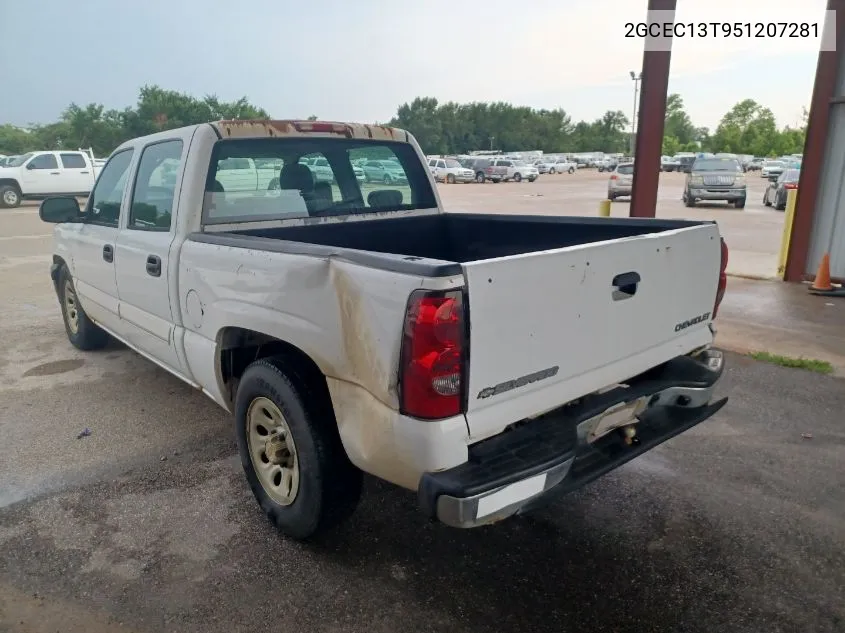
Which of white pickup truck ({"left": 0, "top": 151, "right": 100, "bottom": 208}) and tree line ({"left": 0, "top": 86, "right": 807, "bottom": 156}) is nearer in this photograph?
white pickup truck ({"left": 0, "top": 151, "right": 100, "bottom": 208})

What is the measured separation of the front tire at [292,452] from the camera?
257 cm

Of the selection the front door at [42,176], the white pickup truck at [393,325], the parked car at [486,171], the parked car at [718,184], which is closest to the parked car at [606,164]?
the parked car at [486,171]

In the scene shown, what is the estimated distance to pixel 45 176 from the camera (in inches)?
869

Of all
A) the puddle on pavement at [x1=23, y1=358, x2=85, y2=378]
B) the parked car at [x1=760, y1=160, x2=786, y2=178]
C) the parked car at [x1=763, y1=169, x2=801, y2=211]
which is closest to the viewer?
the puddle on pavement at [x1=23, y1=358, x2=85, y2=378]

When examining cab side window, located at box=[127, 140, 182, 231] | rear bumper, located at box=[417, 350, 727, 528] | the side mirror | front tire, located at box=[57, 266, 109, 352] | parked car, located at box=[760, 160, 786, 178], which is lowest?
parked car, located at box=[760, 160, 786, 178]

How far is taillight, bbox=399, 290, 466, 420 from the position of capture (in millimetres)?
2002

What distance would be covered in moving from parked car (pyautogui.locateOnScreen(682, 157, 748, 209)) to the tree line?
47483mm

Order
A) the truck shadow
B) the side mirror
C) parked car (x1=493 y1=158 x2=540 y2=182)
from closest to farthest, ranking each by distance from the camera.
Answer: the truck shadow
the side mirror
parked car (x1=493 y1=158 x2=540 y2=182)

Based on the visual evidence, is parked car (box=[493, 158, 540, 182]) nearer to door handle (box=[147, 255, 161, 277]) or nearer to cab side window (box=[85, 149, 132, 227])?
cab side window (box=[85, 149, 132, 227])

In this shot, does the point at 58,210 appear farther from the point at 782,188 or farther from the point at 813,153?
the point at 782,188

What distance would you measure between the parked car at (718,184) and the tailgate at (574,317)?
20.7 metres

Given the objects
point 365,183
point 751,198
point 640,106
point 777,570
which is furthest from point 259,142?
point 751,198

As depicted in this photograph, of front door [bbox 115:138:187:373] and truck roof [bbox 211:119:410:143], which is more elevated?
truck roof [bbox 211:119:410:143]

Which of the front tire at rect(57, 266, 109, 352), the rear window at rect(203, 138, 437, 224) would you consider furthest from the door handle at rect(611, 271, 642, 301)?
the front tire at rect(57, 266, 109, 352)
